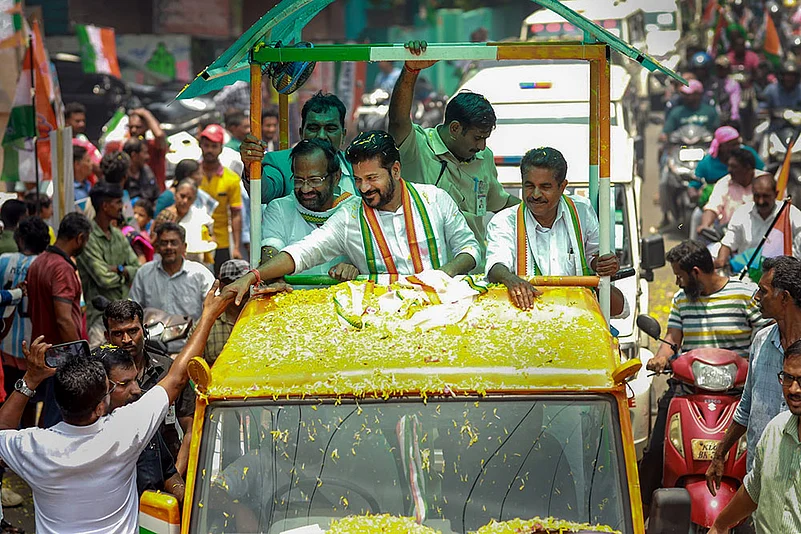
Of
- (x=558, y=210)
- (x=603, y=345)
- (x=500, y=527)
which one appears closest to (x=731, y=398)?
(x=558, y=210)

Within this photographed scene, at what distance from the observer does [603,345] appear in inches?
193

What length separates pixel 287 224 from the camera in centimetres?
662

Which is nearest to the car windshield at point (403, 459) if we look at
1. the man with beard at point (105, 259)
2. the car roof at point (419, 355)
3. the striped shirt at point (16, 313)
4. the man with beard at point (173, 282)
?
the car roof at point (419, 355)

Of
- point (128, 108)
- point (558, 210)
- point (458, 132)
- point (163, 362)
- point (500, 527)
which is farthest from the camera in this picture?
point (128, 108)

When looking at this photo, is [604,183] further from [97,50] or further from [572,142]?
[97,50]

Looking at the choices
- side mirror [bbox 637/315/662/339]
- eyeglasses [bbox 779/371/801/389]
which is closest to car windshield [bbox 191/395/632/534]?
eyeglasses [bbox 779/371/801/389]

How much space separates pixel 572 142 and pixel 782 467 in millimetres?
5833

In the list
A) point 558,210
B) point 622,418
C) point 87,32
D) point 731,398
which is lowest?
point 731,398

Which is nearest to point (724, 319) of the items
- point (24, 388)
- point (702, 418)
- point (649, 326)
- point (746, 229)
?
point (649, 326)

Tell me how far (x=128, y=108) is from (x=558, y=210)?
15.2 metres

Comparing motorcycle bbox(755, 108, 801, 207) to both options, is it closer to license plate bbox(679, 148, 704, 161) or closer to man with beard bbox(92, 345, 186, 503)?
license plate bbox(679, 148, 704, 161)

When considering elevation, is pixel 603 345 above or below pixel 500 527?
above

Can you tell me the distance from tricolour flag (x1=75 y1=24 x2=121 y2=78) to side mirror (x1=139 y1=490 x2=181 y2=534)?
1772 cm

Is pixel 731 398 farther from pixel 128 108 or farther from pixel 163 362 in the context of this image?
pixel 128 108
